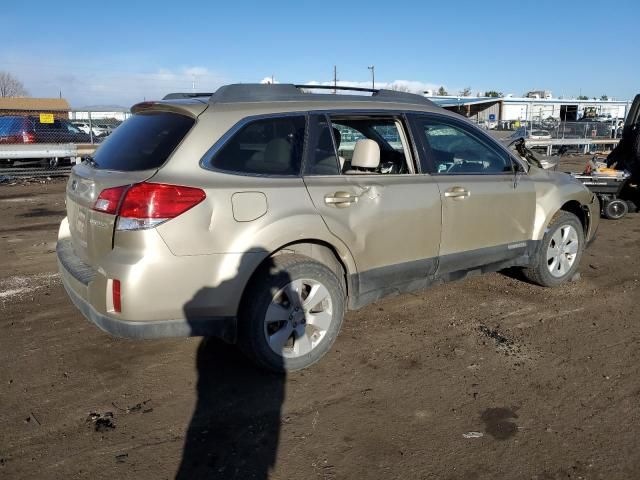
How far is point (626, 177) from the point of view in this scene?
9.09 metres

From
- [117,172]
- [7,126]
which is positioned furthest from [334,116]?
[7,126]

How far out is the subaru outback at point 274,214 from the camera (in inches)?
122

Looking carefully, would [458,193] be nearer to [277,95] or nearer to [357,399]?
[277,95]

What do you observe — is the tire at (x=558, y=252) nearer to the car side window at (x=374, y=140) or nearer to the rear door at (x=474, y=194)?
the rear door at (x=474, y=194)

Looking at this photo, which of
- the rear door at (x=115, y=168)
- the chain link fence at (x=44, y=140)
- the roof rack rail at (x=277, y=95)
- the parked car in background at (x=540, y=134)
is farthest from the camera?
the parked car in background at (x=540, y=134)

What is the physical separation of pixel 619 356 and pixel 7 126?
57.4ft

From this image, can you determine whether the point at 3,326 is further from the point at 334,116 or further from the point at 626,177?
the point at 626,177

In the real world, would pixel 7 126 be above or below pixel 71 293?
above

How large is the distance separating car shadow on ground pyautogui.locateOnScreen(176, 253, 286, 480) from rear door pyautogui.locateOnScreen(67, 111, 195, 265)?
732mm

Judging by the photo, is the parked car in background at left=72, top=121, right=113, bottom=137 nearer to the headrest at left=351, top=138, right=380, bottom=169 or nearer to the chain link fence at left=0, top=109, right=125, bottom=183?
the chain link fence at left=0, top=109, right=125, bottom=183

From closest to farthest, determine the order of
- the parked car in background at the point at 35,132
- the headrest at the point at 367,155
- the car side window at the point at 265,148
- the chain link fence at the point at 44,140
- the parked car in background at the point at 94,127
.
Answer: the car side window at the point at 265,148, the headrest at the point at 367,155, the chain link fence at the point at 44,140, the parked car in background at the point at 35,132, the parked car in background at the point at 94,127

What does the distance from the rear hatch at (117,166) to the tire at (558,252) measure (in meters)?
3.48

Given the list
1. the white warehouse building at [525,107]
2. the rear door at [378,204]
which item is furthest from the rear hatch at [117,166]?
the white warehouse building at [525,107]

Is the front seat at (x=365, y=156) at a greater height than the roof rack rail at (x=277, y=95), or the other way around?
the roof rack rail at (x=277, y=95)
